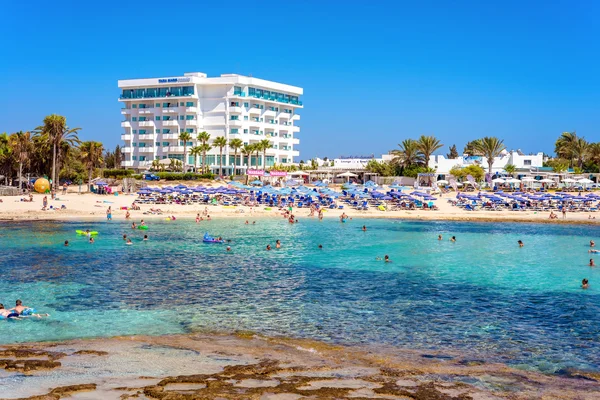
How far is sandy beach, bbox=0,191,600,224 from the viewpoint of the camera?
51.6 meters

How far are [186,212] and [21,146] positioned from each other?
80.7 ft

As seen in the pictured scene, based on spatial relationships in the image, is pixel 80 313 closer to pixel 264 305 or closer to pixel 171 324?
pixel 171 324

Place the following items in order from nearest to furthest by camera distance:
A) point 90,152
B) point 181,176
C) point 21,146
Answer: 1. point 21,146
2. point 90,152
3. point 181,176

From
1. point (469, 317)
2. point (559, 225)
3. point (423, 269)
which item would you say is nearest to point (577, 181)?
point (559, 225)

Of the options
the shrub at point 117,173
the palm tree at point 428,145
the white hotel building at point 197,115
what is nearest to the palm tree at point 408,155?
the palm tree at point 428,145

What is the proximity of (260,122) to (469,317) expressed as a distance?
270ft

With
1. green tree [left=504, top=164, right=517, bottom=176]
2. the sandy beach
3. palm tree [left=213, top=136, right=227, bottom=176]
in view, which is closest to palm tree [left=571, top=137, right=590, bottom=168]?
green tree [left=504, top=164, right=517, bottom=176]

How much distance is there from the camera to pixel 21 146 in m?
66.4

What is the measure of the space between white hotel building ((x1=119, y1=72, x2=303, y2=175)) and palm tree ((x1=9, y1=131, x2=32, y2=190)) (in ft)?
93.1

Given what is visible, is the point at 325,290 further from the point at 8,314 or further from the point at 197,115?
the point at 197,115

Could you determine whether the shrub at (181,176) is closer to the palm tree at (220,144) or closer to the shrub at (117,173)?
the shrub at (117,173)

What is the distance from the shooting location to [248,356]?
14.5 m

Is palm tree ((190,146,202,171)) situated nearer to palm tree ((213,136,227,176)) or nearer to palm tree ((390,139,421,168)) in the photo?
palm tree ((213,136,227,176))

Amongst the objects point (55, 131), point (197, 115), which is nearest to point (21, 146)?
point (55, 131)
